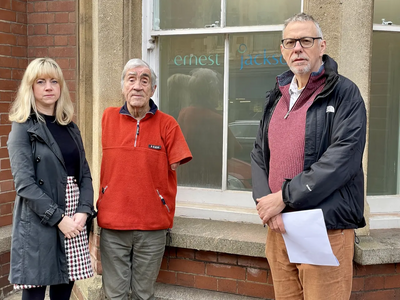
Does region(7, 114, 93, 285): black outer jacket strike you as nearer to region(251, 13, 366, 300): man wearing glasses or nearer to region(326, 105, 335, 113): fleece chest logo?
region(251, 13, 366, 300): man wearing glasses

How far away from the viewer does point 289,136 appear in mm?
2119

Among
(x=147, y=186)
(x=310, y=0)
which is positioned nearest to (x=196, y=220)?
(x=147, y=186)

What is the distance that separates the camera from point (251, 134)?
3.40m

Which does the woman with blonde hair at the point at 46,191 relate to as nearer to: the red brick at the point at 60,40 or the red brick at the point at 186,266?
the red brick at the point at 186,266

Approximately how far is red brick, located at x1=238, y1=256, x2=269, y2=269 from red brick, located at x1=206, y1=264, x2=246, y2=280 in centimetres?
6

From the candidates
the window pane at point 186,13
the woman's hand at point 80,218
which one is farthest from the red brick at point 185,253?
the window pane at point 186,13

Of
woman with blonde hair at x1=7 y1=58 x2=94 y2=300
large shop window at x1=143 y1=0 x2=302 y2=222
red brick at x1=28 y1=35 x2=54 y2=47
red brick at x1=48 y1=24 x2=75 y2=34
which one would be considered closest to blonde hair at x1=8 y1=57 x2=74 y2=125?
woman with blonde hair at x1=7 y1=58 x2=94 y2=300

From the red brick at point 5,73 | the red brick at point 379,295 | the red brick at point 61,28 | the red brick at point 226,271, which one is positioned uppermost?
the red brick at point 61,28

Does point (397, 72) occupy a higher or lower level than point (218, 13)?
lower

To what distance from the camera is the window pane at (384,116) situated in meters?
3.25

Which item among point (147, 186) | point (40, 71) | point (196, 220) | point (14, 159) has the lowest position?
point (196, 220)

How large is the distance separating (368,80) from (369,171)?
0.88 metres

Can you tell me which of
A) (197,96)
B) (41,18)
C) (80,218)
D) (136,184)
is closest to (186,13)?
(197,96)

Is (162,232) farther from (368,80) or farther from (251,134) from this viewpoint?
(368,80)
